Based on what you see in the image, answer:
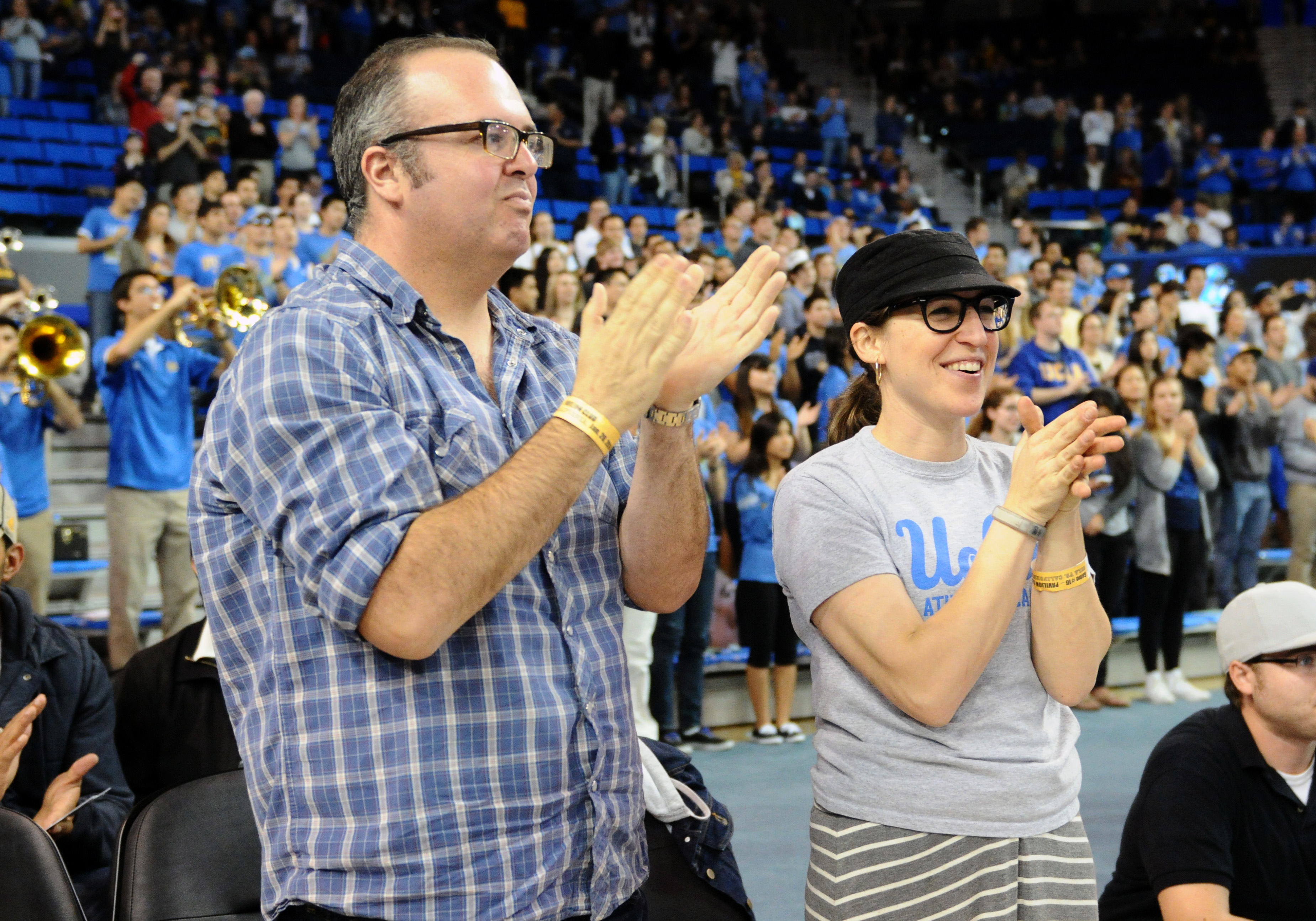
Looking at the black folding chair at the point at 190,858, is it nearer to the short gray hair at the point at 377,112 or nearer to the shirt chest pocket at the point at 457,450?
the shirt chest pocket at the point at 457,450

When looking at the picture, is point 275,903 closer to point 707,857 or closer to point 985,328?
point 707,857

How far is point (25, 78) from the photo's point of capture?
10.2 metres

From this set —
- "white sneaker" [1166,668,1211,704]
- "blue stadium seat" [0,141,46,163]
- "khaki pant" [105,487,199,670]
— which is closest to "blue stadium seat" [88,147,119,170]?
"blue stadium seat" [0,141,46,163]

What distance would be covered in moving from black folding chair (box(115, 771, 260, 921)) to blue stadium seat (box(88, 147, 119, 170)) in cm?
916

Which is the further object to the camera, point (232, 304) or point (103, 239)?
point (103, 239)

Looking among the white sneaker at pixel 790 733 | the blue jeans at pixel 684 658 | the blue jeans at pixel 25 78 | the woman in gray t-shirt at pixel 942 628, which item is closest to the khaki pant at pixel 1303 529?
the white sneaker at pixel 790 733

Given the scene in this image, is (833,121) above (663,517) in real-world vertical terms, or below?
above

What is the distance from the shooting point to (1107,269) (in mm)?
13484

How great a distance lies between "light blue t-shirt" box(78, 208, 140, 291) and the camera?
289 inches

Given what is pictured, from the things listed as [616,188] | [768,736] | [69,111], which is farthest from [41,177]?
[768,736]

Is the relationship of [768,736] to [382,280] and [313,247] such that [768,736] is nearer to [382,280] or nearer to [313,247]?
[313,247]

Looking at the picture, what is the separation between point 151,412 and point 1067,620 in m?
4.92

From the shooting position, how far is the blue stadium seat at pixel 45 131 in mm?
9820

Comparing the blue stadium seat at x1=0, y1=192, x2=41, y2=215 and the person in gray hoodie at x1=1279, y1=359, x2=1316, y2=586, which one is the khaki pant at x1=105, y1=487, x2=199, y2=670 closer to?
the blue stadium seat at x1=0, y1=192, x2=41, y2=215
